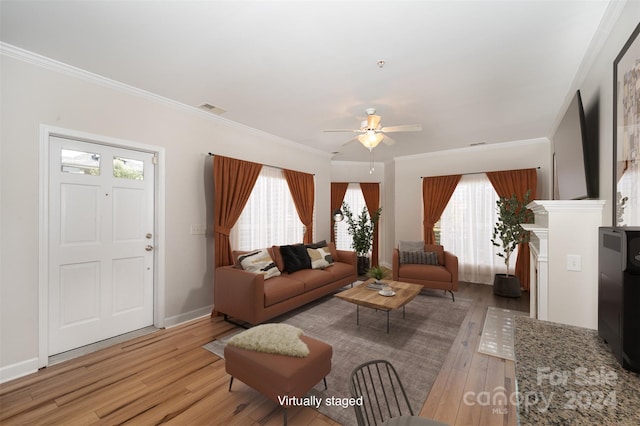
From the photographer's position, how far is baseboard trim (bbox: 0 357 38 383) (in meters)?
2.18

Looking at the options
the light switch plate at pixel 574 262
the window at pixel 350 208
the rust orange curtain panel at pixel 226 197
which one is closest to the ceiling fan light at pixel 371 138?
the rust orange curtain panel at pixel 226 197

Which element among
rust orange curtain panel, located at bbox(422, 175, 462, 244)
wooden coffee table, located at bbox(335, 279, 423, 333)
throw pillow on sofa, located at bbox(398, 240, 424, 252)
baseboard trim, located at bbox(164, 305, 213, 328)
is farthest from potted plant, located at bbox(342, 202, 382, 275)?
baseboard trim, located at bbox(164, 305, 213, 328)

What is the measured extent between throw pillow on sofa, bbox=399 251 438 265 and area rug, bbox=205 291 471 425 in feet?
2.06

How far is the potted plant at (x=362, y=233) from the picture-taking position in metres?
6.01

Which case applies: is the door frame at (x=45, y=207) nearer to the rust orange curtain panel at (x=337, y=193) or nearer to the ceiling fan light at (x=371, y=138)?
the ceiling fan light at (x=371, y=138)

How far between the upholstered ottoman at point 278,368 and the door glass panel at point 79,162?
2381mm

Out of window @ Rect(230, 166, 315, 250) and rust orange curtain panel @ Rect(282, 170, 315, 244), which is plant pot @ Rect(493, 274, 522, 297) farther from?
window @ Rect(230, 166, 315, 250)

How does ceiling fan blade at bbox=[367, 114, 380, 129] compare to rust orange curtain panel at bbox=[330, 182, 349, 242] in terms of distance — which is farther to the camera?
rust orange curtain panel at bbox=[330, 182, 349, 242]

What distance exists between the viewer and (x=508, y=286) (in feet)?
14.4

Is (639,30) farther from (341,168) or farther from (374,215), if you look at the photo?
(341,168)

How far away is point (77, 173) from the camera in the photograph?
2.69 meters

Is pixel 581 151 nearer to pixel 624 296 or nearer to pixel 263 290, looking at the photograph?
pixel 624 296

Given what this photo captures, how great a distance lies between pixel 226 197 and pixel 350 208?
12.0 feet

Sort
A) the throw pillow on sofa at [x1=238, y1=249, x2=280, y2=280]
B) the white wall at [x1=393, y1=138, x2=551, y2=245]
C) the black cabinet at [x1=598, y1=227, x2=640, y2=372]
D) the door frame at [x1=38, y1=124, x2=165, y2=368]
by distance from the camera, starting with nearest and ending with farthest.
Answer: the black cabinet at [x1=598, y1=227, x2=640, y2=372], the door frame at [x1=38, y1=124, x2=165, y2=368], the throw pillow on sofa at [x1=238, y1=249, x2=280, y2=280], the white wall at [x1=393, y1=138, x2=551, y2=245]
